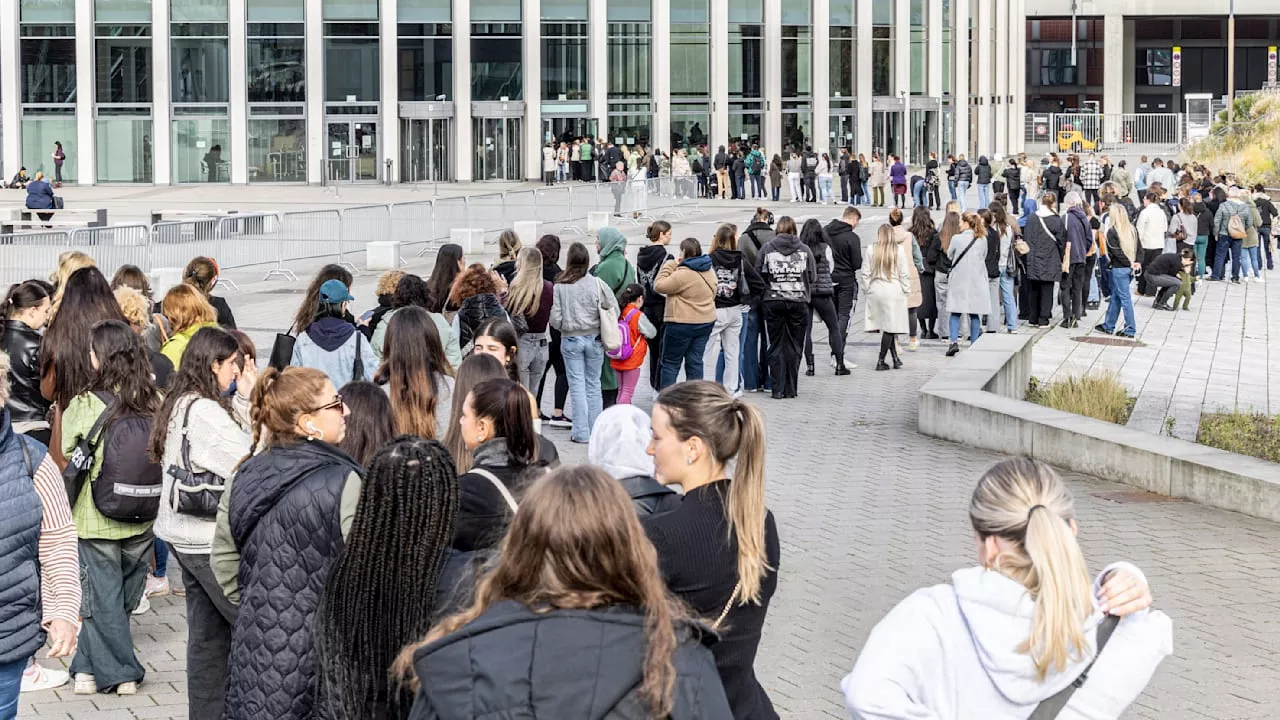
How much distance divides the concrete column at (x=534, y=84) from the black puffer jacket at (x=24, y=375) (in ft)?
176

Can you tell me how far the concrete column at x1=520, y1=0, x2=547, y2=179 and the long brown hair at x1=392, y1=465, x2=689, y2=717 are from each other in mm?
59835

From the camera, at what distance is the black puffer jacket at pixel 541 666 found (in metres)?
3.34

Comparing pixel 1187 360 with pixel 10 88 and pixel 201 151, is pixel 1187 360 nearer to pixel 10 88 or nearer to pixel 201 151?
pixel 201 151

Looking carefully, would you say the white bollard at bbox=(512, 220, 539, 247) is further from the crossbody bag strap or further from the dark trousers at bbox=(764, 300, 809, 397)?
the crossbody bag strap

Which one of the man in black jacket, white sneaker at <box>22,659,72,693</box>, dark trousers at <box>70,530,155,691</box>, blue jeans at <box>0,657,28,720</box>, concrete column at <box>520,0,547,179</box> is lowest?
white sneaker at <box>22,659,72,693</box>

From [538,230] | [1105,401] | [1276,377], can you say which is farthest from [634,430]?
[538,230]

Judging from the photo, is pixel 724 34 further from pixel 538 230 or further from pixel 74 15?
pixel 538 230

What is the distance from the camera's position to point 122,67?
60.0m

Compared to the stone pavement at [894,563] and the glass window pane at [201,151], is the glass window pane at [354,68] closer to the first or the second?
the glass window pane at [201,151]

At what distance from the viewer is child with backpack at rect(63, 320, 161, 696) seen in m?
7.55

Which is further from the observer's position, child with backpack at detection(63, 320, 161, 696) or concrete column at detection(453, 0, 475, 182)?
concrete column at detection(453, 0, 475, 182)

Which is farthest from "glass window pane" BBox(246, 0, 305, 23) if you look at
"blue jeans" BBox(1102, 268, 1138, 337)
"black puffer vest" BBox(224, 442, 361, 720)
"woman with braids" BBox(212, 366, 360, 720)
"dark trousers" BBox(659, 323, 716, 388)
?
"black puffer vest" BBox(224, 442, 361, 720)

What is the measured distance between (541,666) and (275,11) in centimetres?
5960

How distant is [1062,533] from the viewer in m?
3.66
